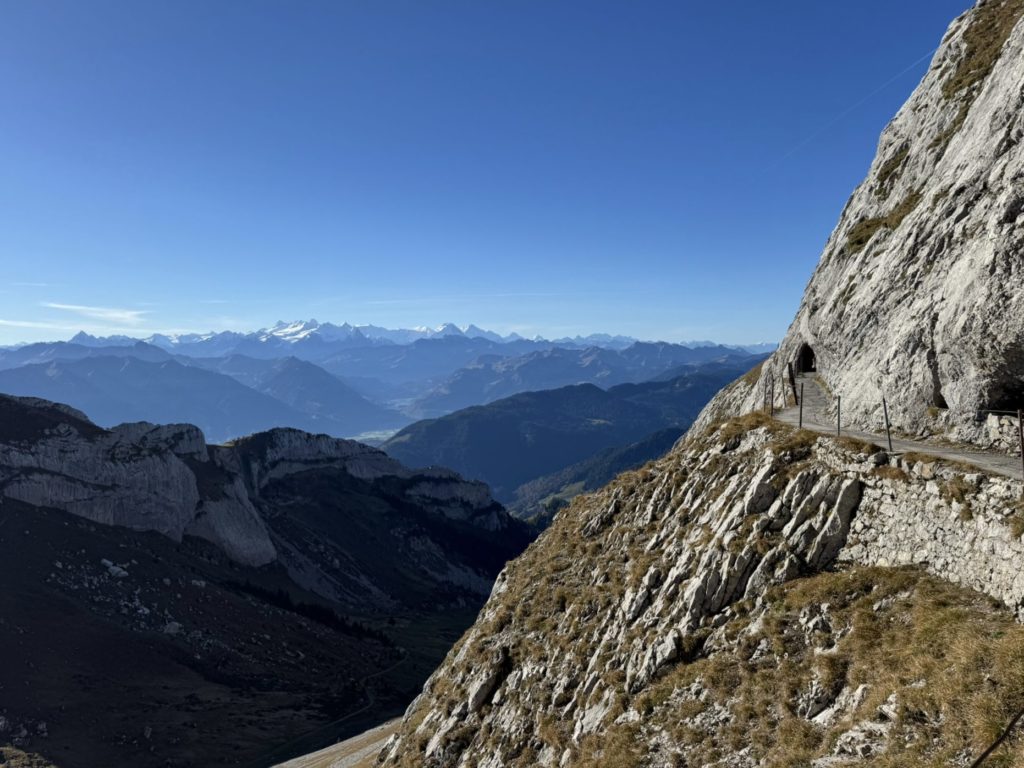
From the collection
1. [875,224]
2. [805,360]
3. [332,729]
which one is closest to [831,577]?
[805,360]

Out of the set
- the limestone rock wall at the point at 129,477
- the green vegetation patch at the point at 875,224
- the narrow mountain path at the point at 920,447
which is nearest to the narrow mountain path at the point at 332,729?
the narrow mountain path at the point at 920,447

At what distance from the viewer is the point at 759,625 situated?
19953 mm

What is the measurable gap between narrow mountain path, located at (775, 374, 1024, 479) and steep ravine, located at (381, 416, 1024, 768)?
62.2 inches

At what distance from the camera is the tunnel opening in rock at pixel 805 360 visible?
4725 cm

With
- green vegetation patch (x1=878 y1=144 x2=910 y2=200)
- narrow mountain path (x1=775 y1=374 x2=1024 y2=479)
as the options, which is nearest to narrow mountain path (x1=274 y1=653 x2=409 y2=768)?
narrow mountain path (x1=775 y1=374 x2=1024 y2=479)

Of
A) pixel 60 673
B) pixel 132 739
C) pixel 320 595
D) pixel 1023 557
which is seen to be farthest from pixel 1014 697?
pixel 320 595

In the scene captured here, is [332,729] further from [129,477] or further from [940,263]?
[940,263]

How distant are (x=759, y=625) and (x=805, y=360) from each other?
34.1 m

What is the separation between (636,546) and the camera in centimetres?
2997

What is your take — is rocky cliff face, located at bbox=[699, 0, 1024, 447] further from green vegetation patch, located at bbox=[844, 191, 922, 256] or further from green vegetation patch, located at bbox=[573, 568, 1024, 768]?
green vegetation patch, located at bbox=[573, 568, 1024, 768]

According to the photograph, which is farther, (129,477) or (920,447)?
(129,477)

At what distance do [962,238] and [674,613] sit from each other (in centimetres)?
2188

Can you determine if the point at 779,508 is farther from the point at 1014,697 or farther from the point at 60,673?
the point at 60,673

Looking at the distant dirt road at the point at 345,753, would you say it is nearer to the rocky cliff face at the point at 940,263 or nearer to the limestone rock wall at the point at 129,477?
the rocky cliff face at the point at 940,263
